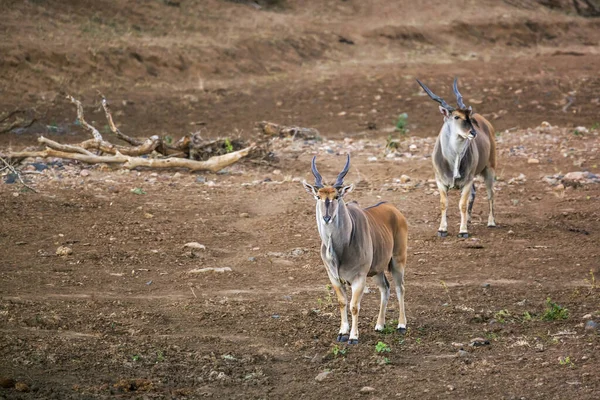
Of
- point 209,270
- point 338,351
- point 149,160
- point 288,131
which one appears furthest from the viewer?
point 288,131

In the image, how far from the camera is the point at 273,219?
11.9 m

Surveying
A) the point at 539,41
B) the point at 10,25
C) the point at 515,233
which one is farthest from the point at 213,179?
the point at 539,41

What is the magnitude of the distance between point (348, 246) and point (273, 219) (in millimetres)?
4553

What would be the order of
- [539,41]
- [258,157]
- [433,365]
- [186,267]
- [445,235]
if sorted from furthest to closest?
1. [539,41]
2. [258,157]
3. [445,235]
4. [186,267]
5. [433,365]

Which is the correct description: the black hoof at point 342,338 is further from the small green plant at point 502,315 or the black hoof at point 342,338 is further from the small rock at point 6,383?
the small rock at point 6,383

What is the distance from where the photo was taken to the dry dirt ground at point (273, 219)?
686 centimetres

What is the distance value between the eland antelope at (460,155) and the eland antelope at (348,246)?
3608mm

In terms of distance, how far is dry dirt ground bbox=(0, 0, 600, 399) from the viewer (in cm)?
686

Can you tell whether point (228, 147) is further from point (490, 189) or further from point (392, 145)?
point (490, 189)

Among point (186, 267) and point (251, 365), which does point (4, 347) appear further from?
point (186, 267)

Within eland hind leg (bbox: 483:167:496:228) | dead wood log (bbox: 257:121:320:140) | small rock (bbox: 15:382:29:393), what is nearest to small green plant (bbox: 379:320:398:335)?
small rock (bbox: 15:382:29:393)

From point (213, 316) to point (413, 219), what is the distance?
14.6 feet

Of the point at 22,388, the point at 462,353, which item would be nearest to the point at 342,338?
the point at 462,353

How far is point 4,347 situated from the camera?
7.09m
